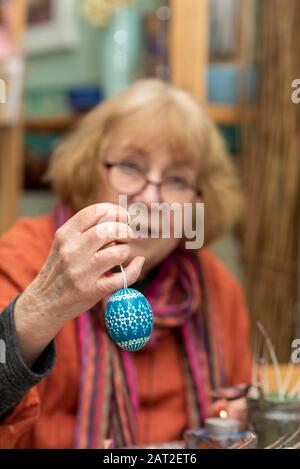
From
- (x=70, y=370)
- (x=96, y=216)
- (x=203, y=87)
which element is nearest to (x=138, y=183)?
(x=96, y=216)

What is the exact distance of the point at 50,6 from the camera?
190cm

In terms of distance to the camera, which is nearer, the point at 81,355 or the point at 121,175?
the point at 121,175

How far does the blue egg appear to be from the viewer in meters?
0.59

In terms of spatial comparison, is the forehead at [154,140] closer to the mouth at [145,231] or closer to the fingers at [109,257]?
→ the mouth at [145,231]

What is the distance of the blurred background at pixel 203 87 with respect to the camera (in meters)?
1.36

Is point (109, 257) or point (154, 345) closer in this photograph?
point (109, 257)

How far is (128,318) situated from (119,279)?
0.04m

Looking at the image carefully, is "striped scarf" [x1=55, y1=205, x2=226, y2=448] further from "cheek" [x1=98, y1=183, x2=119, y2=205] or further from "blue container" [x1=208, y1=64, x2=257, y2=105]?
"blue container" [x1=208, y1=64, x2=257, y2=105]

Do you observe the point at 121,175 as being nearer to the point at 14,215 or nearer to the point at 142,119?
the point at 142,119

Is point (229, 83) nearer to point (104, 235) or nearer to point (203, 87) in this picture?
point (203, 87)

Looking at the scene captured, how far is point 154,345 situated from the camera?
1051mm
